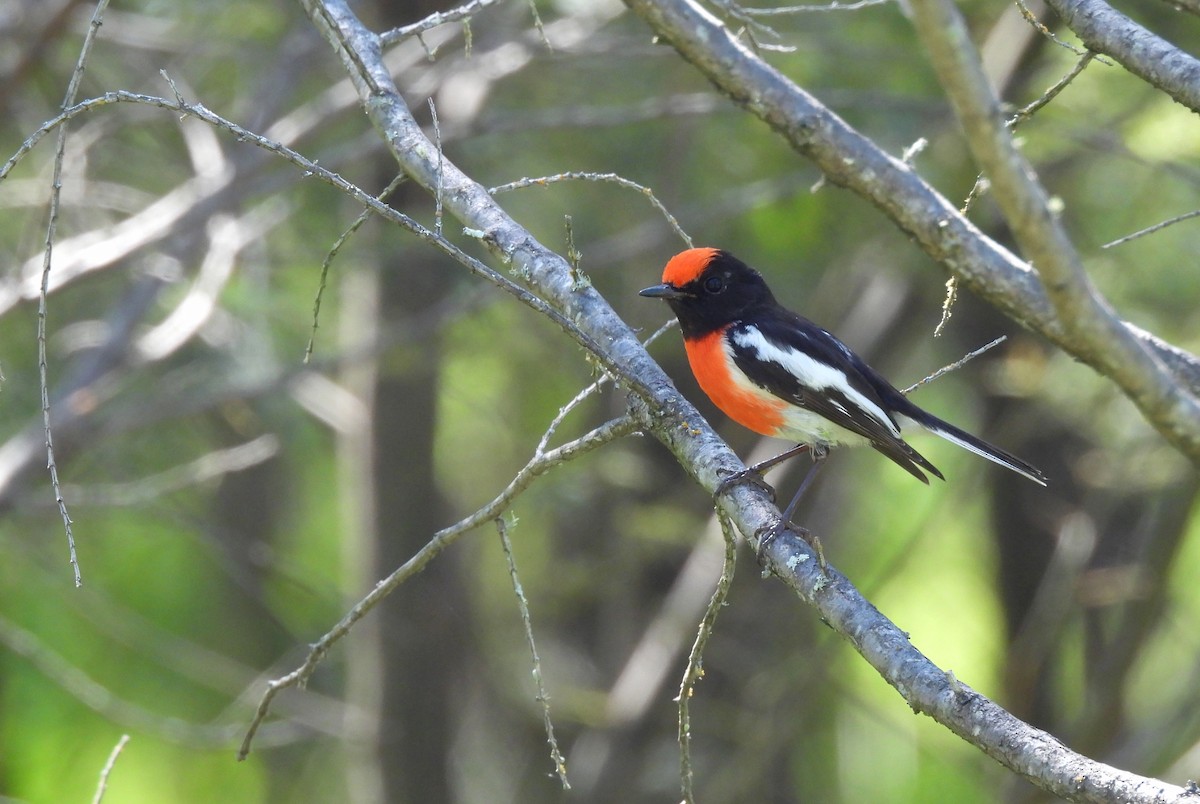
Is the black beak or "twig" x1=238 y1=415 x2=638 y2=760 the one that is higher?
the black beak

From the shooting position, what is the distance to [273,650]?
392 inches

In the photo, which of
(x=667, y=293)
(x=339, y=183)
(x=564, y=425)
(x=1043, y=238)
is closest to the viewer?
(x=1043, y=238)

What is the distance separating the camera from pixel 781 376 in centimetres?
391

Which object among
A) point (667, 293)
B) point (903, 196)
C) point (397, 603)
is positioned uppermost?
point (667, 293)

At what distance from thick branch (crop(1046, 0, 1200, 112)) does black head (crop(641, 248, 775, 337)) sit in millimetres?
1862

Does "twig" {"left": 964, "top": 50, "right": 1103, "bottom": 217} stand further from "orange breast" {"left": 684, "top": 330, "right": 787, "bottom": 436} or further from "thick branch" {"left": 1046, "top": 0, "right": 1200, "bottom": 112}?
"orange breast" {"left": 684, "top": 330, "right": 787, "bottom": 436}

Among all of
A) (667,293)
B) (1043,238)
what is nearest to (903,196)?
(1043,238)

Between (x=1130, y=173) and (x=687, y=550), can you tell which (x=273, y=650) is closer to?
(x=687, y=550)

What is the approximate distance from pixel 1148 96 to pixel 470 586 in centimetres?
562

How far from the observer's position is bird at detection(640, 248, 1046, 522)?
12.6 ft

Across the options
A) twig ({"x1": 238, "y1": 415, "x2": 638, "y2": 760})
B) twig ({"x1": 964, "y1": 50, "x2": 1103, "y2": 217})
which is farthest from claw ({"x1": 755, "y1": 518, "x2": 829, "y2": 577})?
twig ({"x1": 964, "y1": 50, "x2": 1103, "y2": 217})

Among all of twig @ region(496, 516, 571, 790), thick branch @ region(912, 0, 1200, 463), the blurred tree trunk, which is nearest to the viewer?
thick branch @ region(912, 0, 1200, 463)

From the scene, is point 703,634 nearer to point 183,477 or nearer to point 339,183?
point 339,183

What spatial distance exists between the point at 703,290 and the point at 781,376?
23.7 inches
